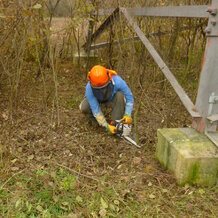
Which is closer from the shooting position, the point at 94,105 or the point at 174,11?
the point at 174,11

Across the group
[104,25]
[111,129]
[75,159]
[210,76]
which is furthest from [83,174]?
[104,25]

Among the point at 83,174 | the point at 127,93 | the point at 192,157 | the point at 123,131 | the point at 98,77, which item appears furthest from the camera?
the point at 127,93

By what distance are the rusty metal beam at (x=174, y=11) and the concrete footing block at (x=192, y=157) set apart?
1.12 metres

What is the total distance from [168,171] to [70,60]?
4.52 metres

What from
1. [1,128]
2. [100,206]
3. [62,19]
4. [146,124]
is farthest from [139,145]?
[62,19]

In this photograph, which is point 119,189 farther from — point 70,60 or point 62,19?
point 70,60

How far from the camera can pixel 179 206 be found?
2.37 m

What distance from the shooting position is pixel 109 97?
381cm

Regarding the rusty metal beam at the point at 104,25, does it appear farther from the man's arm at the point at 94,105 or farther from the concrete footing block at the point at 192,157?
the concrete footing block at the point at 192,157

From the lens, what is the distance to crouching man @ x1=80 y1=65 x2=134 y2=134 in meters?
3.47

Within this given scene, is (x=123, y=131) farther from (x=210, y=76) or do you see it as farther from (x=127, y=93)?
(x=210, y=76)

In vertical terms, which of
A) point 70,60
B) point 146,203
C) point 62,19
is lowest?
point 146,203

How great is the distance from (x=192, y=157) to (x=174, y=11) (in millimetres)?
1598

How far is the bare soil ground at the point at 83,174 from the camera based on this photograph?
7.62 feet
